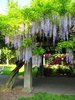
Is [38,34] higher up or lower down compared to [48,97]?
higher up

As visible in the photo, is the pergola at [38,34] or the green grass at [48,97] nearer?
the pergola at [38,34]

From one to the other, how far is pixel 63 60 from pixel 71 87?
7106 millimetres

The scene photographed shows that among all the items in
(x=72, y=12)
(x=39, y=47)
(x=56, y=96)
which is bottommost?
(x=56, y=96)

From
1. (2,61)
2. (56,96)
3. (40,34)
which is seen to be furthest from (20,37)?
(2,61)

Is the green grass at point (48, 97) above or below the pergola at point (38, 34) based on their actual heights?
below

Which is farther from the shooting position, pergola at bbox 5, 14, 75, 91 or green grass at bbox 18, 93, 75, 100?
green grass at bbox 18, 93, 75, 100

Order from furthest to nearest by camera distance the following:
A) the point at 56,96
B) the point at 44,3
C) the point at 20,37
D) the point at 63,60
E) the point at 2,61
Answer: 1. the point at 2,61
2. the point at 63,60
3. the point at 56,96
4. the point at 20,37
5. the point at 44,3

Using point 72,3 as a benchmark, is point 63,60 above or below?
below

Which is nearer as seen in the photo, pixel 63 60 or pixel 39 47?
pixel 39 47

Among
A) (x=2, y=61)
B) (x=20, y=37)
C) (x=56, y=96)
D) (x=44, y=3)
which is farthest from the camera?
(x=2, y=61)

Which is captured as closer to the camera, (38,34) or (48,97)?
(38,34)

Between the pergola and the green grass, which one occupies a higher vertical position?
the pergola

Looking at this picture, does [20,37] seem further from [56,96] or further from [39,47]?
[56,96]

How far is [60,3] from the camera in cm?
1052
